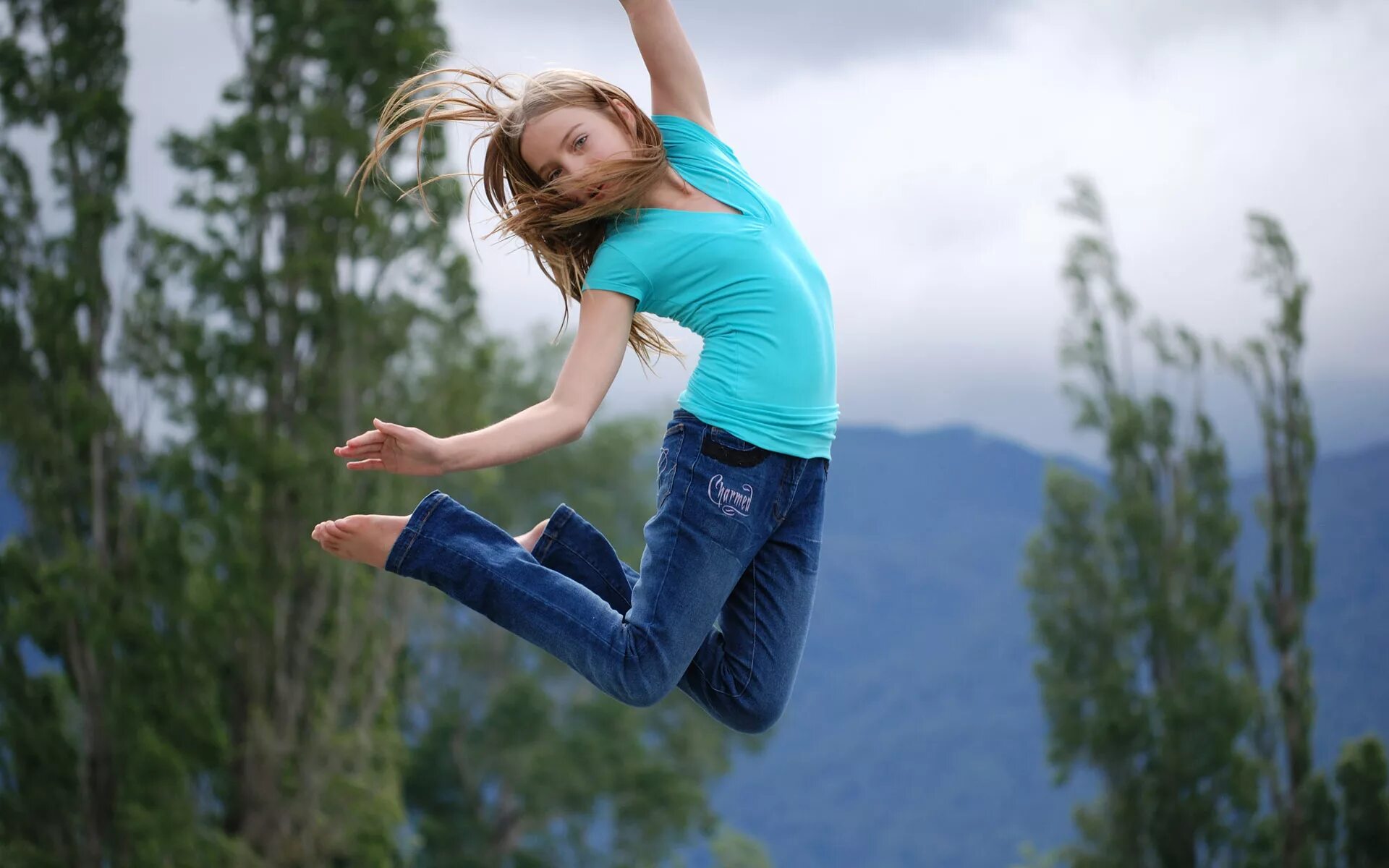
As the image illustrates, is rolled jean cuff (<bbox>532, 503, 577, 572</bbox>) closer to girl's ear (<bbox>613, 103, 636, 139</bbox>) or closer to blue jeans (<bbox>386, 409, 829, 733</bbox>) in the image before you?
blue jeans (<bbox>386, 409, 829, 733</bbox>)

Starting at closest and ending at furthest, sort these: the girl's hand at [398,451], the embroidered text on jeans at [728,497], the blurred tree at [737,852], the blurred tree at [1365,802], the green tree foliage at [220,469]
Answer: the girl's hand at [398,451]
the embroidered text on jeans at [728,497]
the green tree foliage at [220,469]
the blurred tree at [1365,802]
the blurred tree at [737,852]

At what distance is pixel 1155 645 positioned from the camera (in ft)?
41.3

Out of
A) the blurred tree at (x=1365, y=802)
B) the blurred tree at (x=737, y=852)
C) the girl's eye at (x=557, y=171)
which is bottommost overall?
the blurred tree at (x=737, y=852)

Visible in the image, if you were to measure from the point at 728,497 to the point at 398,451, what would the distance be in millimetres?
534

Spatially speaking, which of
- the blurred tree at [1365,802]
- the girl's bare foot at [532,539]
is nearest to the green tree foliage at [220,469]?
the girl's bare foot at [532,539]

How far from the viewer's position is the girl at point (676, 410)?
2160mm

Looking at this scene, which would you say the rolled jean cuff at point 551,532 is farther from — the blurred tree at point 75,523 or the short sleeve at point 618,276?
the blurred tree at point 75,523

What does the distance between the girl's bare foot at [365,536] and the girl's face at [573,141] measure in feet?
2.13

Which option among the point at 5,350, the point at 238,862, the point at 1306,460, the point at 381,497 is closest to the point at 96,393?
the point at 5,350

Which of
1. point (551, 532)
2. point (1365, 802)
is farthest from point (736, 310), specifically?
point (1365, 802)

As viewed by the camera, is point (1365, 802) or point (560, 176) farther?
point (1365, 802)

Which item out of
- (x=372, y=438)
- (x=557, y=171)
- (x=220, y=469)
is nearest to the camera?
(x=372, y=438)

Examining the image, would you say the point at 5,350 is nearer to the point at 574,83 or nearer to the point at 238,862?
the point at 238,862

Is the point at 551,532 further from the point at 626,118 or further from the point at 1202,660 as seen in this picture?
the point at 1202,660
